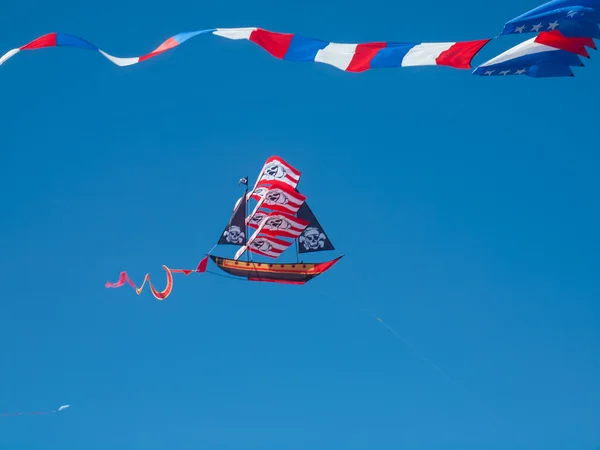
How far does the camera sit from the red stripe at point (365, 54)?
1230 inches

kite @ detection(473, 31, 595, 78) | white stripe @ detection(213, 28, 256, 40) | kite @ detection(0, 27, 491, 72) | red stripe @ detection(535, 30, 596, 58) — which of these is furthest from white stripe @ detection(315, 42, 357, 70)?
red stripe @ detection(535, 30, 596, 58)

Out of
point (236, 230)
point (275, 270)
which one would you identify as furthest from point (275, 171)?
point (275, 270)

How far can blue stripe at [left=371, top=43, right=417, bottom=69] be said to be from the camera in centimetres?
3097

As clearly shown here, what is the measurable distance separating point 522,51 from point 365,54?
4.80 metres

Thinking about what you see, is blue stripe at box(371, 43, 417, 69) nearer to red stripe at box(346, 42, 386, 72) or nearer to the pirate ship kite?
red stripe at box(346, 42, 386, 72)

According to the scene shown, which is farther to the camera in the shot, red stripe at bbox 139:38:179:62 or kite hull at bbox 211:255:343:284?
kite hull at bbox 211:255:343:284

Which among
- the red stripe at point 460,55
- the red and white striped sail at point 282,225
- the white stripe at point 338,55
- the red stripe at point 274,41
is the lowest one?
the red and white striped sail at point 282,225

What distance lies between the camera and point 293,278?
51688mm

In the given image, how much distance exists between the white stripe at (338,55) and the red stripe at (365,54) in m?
0.28

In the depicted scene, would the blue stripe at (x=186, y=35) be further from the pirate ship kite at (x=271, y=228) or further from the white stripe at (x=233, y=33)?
the pirate ship kite at (x=271, y=228)

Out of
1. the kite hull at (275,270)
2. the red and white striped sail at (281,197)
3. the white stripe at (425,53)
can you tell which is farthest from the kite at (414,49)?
the kite hull at (275,270)

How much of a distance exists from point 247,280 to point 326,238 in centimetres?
551

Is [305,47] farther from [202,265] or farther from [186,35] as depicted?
[202,265]

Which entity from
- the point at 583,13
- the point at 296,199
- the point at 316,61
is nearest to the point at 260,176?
the point at 296,199
